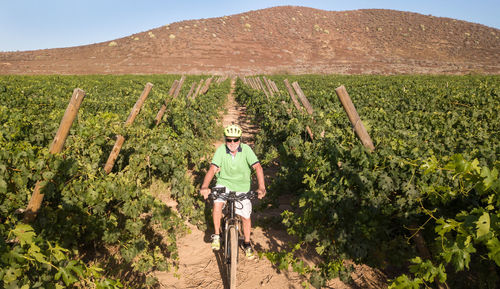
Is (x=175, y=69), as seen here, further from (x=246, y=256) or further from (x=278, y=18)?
(x=246, y=256)

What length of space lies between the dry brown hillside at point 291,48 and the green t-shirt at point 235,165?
55935mm

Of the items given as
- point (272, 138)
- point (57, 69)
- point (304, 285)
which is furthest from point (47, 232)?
point (57, 69)

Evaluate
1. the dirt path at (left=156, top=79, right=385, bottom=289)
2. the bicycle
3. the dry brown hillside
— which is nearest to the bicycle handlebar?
the bicycle

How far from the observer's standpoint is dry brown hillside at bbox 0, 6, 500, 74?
58.9m

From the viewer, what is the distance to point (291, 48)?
248 ft

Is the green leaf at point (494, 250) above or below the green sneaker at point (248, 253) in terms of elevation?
above

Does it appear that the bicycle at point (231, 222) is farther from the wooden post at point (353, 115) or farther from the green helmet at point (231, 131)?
the wooden post at point (353, 115)

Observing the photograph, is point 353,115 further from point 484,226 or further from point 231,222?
point 231,222

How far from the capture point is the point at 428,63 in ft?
202

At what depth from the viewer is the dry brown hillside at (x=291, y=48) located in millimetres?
58938

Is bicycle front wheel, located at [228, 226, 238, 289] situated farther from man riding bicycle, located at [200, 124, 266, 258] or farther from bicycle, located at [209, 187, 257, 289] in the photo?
man riding bicycle, located at [200, 124, 266, 258]

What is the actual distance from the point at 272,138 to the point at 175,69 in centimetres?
5571

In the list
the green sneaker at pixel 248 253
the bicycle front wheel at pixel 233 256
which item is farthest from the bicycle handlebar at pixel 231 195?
the green sneaker at pixel 248 253

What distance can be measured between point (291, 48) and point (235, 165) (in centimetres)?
7774
